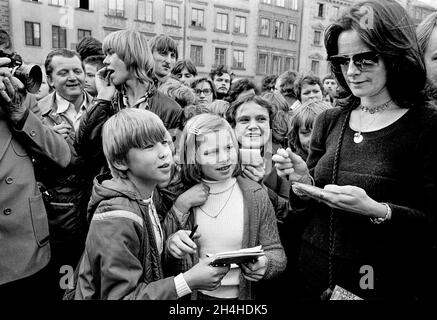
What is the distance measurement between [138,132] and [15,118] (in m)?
0.65

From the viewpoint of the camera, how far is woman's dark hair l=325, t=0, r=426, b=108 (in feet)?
4.53

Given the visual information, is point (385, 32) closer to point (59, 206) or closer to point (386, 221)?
point (386, 221)

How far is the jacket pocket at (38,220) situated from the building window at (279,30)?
363 centimetres

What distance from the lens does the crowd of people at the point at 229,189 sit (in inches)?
55.4

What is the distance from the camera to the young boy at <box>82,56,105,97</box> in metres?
1.69

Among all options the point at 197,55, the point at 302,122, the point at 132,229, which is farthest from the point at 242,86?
the point at 197,55

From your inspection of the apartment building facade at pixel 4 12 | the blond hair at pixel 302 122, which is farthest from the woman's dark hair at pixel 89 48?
the blond hair at pixel 302 122

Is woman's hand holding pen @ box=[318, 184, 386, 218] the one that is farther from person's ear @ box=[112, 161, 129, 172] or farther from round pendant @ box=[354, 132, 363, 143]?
person's ear @ box=[112, 161, 129, 172]

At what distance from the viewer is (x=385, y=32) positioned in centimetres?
138

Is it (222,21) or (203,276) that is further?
(222,21)

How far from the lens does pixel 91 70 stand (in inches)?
140

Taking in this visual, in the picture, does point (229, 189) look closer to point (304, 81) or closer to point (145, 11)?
point (304, 81)

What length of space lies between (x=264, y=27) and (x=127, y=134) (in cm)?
349
